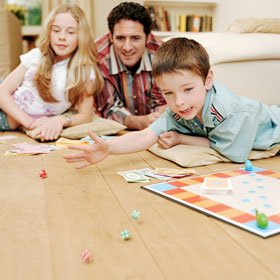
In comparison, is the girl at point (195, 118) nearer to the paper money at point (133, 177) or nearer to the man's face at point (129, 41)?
the paper money at point (133, 177)

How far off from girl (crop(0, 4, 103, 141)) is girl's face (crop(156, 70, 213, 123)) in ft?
2.84

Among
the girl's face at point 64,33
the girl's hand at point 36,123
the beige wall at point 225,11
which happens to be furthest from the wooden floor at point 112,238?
the beige wall at point 225,11

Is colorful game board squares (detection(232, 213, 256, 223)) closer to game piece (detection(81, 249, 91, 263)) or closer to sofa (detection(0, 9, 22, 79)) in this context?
game piece (detection(81, 249, 91, 263))

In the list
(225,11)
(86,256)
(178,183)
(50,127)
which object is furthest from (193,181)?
(225,11)

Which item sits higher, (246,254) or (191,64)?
(191,64)

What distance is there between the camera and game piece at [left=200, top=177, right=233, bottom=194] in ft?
3.59

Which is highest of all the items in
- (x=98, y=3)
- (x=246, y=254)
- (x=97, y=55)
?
(x=98, y=3)

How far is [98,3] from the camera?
4.32 meters

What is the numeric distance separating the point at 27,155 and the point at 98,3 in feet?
9.97

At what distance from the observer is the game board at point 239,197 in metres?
0.94

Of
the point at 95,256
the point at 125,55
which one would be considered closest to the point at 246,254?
the point at 95,256

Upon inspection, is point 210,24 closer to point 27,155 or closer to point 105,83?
point 105,83

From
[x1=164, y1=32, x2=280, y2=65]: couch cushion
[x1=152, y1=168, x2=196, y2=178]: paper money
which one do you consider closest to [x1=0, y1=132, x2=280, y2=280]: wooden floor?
[x1=152, y1=168, x2=196, y2=178]: paper money

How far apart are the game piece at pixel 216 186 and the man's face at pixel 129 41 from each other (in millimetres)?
1202
